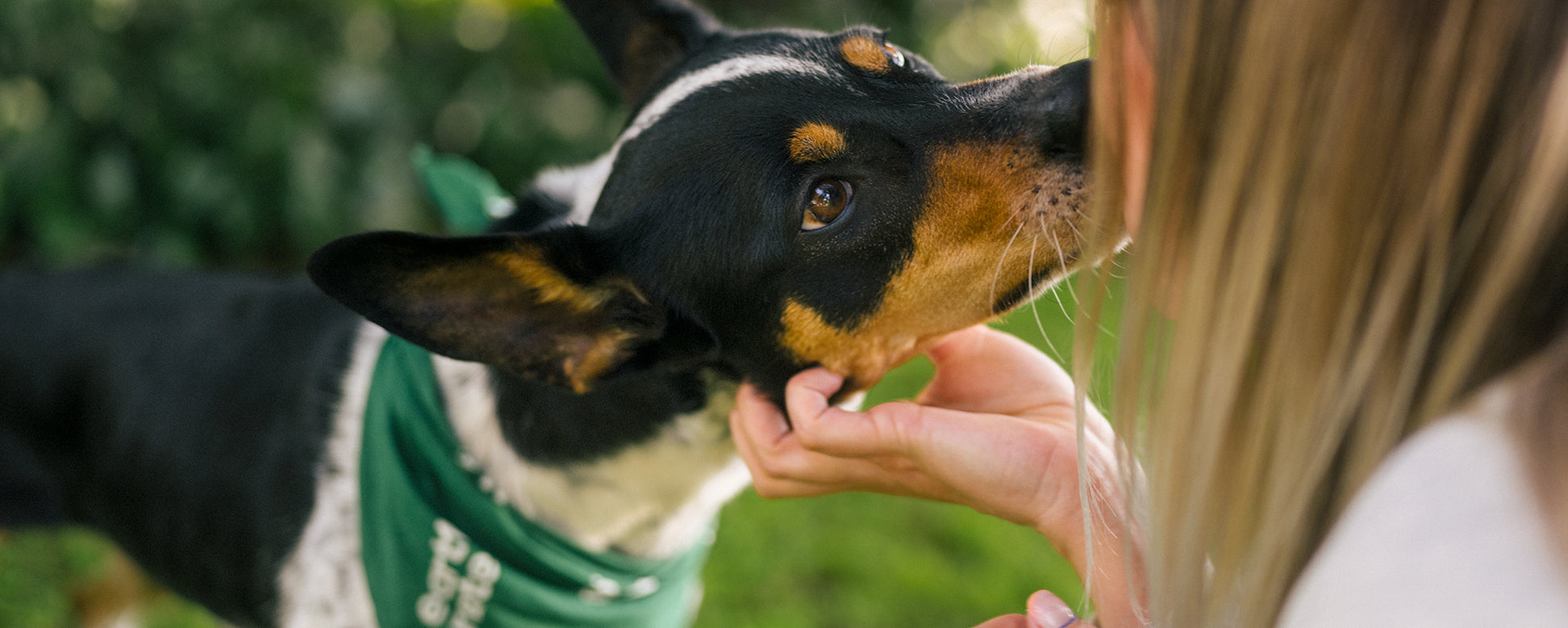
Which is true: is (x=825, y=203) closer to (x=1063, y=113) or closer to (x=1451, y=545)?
(x=1063, y=113)

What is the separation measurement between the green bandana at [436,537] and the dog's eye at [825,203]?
Result: 830 millimetres

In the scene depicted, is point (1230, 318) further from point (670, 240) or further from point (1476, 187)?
point (670, 240)

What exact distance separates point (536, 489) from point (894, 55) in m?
1.03

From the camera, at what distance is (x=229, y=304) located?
7.71 ft

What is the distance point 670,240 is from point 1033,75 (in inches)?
25.2

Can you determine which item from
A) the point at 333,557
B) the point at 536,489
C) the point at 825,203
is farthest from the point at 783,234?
the point at 333,557

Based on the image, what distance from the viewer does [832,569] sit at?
3379 millimetres

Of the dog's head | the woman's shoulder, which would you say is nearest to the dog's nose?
the dog's head

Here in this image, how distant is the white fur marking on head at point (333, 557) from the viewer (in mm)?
1947

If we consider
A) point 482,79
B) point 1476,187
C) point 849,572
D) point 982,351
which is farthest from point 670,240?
point 482,79

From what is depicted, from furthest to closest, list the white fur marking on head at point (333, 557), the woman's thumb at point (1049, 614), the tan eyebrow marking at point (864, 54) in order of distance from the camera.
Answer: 1. the white fur marking on head at point (333, 557)
2. the tan eyebrow marking at point (864, 54)
3. the woman's thumb at point (1049, 614)

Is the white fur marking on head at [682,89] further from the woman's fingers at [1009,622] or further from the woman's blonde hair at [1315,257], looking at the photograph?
the woman's fingers at [1009,622]

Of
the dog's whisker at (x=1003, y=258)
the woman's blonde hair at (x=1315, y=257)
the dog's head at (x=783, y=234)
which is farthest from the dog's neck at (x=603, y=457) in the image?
the woman's blonde hair at (x=1315, y=257)

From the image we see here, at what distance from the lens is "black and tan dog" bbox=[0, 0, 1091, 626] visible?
1510mm
